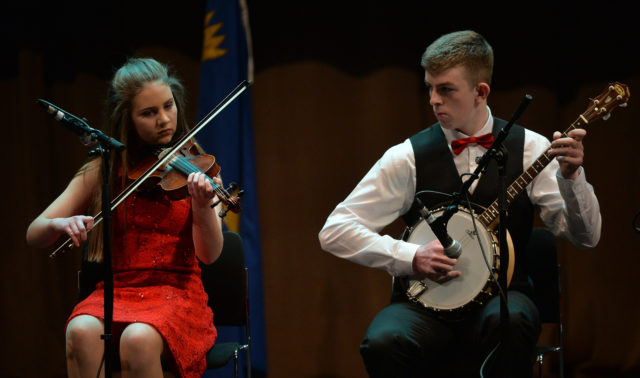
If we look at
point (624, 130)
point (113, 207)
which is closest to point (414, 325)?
point (113, 207)

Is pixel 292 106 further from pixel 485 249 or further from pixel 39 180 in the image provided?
pixel 485 249

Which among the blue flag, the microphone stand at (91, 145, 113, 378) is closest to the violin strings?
the microphone stand at (91, 145, 113, 378)

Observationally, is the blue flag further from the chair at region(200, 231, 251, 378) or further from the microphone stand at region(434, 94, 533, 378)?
the microphone stand at region(434, 94, 533, 378)

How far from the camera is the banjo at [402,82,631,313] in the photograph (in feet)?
7.50

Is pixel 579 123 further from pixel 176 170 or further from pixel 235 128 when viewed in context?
pixel 235 128

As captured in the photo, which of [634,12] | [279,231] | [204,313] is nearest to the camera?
[204,313]

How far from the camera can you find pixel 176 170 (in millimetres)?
2469

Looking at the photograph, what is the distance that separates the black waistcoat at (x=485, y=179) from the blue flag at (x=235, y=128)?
1.29 m

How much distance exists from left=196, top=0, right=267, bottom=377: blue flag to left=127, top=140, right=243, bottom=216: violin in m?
1.06

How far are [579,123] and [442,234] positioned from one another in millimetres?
594

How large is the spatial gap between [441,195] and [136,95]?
4.06 feet

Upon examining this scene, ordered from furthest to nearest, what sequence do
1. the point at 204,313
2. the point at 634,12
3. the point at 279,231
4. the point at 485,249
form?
the point at 279,231, the point at 634,12, the point at 204,313, the point at 485,249

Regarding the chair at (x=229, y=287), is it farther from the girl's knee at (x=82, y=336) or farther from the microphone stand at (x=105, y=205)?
the microphone stand at (x=105, y=205)

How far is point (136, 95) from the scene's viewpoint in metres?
2.56
